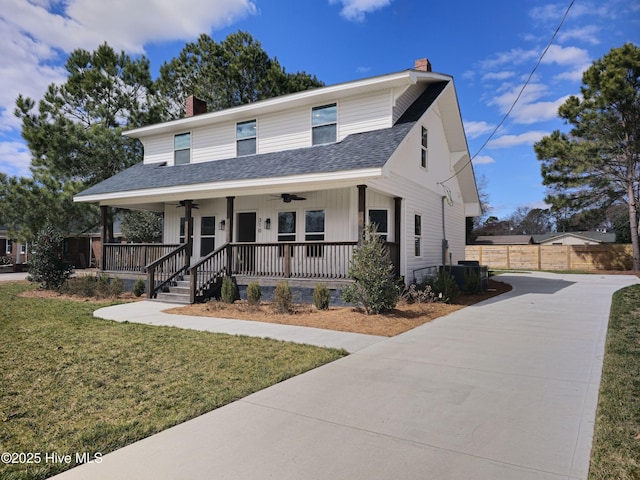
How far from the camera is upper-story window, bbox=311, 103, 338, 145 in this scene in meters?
12.4

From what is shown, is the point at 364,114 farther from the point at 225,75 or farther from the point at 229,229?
the point at 225,75

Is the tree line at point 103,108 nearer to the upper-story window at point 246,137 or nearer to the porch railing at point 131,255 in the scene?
the porch railing at point 131,255

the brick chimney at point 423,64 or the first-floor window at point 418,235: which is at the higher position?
the brick chimney at point 423,64

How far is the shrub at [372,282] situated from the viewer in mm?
8703

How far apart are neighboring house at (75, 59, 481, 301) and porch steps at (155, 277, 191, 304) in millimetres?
323

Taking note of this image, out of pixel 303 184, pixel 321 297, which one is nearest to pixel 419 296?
pixel 321 297

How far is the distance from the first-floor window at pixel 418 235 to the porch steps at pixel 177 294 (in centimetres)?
753

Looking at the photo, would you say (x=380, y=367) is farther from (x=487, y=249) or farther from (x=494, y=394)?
(x=487, y=249)

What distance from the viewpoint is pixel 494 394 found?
4098mm

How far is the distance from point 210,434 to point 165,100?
2548cm

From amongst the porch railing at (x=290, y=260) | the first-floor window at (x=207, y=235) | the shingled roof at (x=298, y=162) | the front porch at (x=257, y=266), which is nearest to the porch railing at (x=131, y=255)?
the front porch at (x=257, y=266)

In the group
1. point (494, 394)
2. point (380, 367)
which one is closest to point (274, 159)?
point (380, 367)

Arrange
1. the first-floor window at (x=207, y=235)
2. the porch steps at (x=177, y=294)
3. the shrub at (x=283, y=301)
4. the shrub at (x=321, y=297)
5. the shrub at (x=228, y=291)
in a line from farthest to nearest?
1. the first-floor window at (x=207, y=235)
2. the porch steps at (x=177, y=294)
3. the shrub at (x=228, y=291)
4. the shrub at (x=321, y=297)
5. the shrub at (x=283, y=301)

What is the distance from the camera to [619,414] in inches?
138
